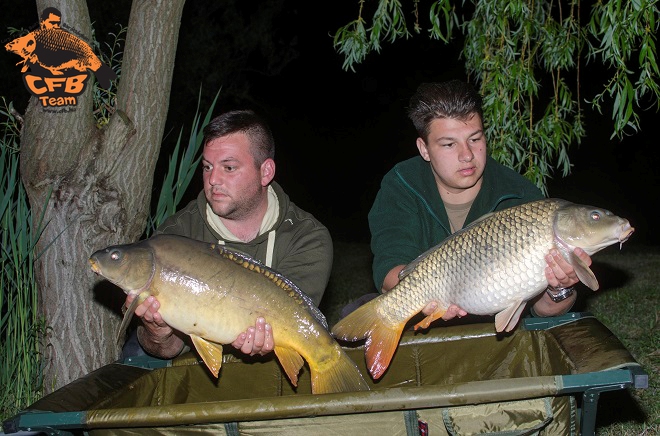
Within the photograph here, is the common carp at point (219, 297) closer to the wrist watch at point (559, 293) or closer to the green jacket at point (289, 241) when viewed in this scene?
the green jacket at point (289, 241)

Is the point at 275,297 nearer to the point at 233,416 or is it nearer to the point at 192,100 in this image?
the point at 233,416

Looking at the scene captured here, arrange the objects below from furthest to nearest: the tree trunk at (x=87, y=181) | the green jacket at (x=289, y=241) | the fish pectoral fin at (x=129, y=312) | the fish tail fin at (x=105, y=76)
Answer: the fish tail fin at (x=105, y=76), the tree trunk at (x=87, y=181), the green jacket at (x=289, y=241), the fish pectoral fin at (x=129, y=312)

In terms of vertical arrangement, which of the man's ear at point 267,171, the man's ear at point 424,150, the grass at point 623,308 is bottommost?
the grass at point 623,308

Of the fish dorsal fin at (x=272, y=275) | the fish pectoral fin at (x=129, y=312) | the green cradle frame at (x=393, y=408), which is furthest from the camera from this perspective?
the fish dorsal fin at (x=272, y=275)

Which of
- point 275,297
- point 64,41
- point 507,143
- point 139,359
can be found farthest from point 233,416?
point 507,143

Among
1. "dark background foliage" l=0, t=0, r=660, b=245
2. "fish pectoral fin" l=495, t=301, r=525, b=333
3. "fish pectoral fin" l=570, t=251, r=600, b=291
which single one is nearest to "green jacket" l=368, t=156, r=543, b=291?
"fish pectoral fin" l=495, t=301, r=525, b=333

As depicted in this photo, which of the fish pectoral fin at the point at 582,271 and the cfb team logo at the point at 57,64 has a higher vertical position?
the cfb team logo at the point at 57,64

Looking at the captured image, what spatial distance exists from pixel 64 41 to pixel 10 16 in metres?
6.03

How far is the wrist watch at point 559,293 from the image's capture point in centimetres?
213

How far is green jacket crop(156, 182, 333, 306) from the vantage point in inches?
92.7

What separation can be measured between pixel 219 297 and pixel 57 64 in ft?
4.92

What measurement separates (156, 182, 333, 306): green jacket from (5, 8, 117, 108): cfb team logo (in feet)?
2.18

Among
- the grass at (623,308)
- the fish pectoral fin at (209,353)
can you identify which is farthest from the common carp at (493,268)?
the grass at (623,308)

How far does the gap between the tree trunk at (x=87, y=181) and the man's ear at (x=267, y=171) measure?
0.55 metres
